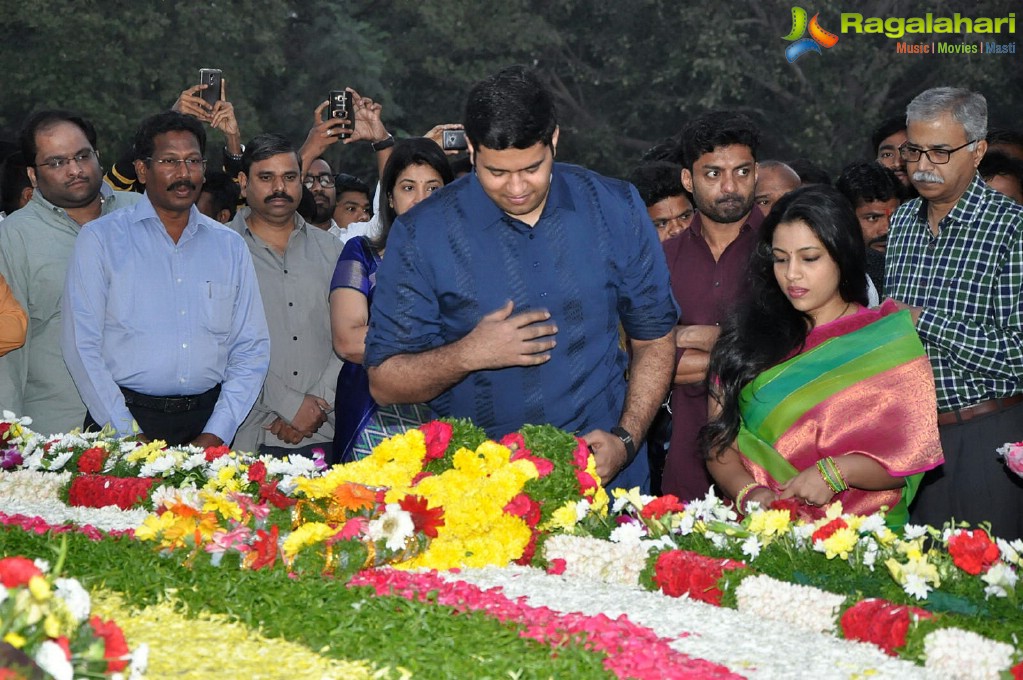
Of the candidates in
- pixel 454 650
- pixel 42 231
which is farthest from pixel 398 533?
pixel 42 231

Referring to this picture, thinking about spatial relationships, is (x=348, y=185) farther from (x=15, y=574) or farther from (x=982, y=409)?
(x=15, y=574)

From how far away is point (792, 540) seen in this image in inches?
122

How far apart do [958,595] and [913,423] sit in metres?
0.91

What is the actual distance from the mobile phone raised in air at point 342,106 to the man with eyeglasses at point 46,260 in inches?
76.0

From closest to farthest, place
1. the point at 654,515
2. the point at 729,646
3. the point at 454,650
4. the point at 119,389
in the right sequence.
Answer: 1. the point at 454,650
2. the point at 729,646
3. the point at 654,515
4. the point at 119,389

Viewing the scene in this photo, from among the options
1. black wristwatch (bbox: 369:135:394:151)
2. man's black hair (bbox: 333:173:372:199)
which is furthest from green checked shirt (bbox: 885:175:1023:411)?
man's black hair (bbox: 333:173:372:199)

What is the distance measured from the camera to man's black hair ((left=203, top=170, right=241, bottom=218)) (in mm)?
7379

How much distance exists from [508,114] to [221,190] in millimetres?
4455

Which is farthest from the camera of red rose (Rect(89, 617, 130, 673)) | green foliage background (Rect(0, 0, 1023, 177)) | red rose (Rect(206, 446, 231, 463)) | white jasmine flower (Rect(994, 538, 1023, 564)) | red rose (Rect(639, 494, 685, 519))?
green foliage background (Rect(0, 0, 1023, 177))

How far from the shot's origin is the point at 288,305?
571cm

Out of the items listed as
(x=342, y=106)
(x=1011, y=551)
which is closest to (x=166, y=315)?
(x=342, y=106)

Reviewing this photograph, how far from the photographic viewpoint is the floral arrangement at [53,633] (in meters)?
1.82

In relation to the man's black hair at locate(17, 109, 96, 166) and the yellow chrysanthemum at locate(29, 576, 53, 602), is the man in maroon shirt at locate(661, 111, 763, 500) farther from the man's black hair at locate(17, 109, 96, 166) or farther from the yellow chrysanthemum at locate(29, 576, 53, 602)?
the yellow chrysanthemum at locate(29, 576, 53, 602)

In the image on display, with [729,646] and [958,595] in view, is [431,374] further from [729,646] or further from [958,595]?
[958,595]
